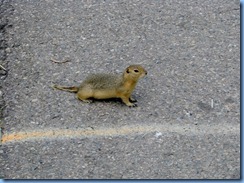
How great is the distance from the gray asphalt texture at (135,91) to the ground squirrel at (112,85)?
9 centimetres

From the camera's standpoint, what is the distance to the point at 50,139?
4.88 metres

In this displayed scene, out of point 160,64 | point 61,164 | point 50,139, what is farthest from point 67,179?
point 160,64

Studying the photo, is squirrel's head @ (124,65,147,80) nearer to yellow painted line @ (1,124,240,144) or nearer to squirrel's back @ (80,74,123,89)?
squirrel's back @ (80,74,123,89)

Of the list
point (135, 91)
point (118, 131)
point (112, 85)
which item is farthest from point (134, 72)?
point (118, 131)

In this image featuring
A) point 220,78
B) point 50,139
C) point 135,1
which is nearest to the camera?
point 50,139

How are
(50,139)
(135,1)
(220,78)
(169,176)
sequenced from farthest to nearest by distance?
(135,1), (220,78), (50,139), (169,176)

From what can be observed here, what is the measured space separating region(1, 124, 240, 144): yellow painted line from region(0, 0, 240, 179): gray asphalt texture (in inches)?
1.2

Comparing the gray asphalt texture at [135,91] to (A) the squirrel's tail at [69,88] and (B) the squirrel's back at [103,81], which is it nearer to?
(A) the squirrel's tail at [69,88]

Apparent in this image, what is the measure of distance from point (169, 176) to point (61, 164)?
87 centimetres

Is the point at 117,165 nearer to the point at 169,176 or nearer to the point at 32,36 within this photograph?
the point at 169,176

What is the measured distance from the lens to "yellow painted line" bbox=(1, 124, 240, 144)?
16.1ft

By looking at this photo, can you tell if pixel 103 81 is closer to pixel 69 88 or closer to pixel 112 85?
pixel 112 85

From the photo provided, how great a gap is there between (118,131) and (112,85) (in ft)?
1.58

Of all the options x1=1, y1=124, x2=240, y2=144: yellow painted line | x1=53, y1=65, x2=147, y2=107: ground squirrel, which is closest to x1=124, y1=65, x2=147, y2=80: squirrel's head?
x1=53, y1=65, x2=147, y2=107: ground squirrel
